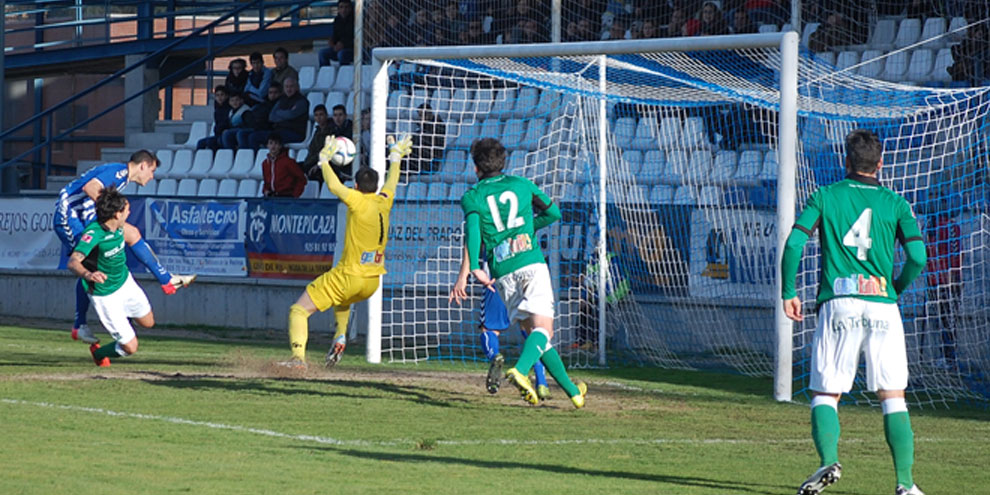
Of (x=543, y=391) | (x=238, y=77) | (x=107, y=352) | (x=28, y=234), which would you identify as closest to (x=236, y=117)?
(x=238, y=77)

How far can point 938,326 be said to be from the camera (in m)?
13.3

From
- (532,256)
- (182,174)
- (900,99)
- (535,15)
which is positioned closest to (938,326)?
(900,99)

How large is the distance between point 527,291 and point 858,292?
3354 millimetres

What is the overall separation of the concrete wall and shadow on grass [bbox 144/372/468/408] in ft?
18.4

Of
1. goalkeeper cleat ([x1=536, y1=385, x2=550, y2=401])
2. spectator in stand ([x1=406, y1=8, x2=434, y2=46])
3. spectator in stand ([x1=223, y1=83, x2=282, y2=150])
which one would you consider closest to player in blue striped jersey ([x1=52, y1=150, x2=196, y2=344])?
goalkeeper cleat ([x1=536, y1=385, x2=550, y2=401])

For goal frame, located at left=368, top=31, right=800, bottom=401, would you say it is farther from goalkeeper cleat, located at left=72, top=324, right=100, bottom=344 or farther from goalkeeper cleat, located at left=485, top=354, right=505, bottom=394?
goalkeeper cleat, located at left=72, top=324, right=100, bottom=344

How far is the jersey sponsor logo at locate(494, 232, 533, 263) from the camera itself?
32.8 feet

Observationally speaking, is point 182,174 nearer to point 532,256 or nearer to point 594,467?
point 532,256

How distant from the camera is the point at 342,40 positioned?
23.4 metres

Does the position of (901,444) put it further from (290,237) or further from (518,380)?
(290,237)

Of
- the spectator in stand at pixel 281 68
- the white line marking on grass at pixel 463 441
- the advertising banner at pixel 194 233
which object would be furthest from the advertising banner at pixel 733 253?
the spectator in stand at pixel 281 68

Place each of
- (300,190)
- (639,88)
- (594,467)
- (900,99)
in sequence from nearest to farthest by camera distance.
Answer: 1. (594,467)
2. (900,99)
3. (639,88)
4. (300,190)

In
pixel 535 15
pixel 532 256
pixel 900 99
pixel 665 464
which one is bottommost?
pixel 665 464

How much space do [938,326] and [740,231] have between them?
3.02 meters
